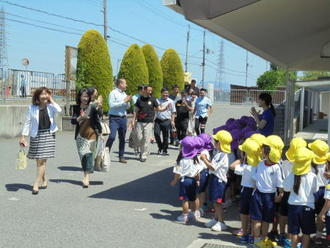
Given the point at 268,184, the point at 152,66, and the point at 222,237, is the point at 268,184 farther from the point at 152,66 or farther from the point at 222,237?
the point at 152,66

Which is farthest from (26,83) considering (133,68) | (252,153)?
(252,153)

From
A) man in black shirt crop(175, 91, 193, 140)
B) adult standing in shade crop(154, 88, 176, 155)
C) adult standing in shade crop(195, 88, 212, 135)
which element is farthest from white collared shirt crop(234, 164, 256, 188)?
adult standing in shade crop(195, 88, 212, 135)

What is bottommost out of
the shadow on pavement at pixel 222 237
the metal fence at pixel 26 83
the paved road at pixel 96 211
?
the shadow on pavement at pixel 222 237

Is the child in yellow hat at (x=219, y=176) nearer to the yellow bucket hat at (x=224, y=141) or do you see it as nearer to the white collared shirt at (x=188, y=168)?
the yellow bucket hat at (x=224, y=141)

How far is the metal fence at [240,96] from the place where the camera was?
3219 centimetres

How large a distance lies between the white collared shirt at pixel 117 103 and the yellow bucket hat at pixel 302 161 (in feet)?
19.1

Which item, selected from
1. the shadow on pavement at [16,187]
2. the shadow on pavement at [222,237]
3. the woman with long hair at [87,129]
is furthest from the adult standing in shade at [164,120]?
the shadow on pavement at [222,237]

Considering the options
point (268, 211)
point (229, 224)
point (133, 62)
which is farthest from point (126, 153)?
point (133, 62)

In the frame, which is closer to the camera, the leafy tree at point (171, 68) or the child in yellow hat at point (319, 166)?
the child in yellow hat at point (319, 166)

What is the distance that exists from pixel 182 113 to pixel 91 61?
288 inches

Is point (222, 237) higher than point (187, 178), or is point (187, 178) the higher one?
point (187, 178)

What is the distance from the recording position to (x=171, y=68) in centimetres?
2883

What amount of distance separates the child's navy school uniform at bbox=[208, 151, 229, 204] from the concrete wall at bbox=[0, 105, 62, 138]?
34.0ft

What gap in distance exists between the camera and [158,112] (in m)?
12.1
